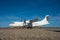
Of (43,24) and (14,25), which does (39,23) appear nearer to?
(43,24)

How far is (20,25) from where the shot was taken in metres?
71.8

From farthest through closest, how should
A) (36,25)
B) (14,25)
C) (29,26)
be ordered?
(14,25)
(36,25)
(29,26)

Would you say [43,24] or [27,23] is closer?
[27,23]

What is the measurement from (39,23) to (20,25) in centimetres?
960

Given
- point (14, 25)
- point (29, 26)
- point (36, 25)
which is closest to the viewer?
point (29, 26)

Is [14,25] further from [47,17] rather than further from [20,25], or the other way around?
[47,17]

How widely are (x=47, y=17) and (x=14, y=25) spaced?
58.9ft

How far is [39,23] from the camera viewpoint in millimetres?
71250

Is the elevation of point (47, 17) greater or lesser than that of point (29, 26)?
greater

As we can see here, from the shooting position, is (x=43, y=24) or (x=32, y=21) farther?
(x=43, y=24)

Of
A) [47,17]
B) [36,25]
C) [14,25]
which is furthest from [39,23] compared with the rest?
[14,25]

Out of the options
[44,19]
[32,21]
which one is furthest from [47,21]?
[32,21]

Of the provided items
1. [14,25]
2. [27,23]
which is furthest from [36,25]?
[14,25]

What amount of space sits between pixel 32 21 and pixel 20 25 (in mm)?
9588
